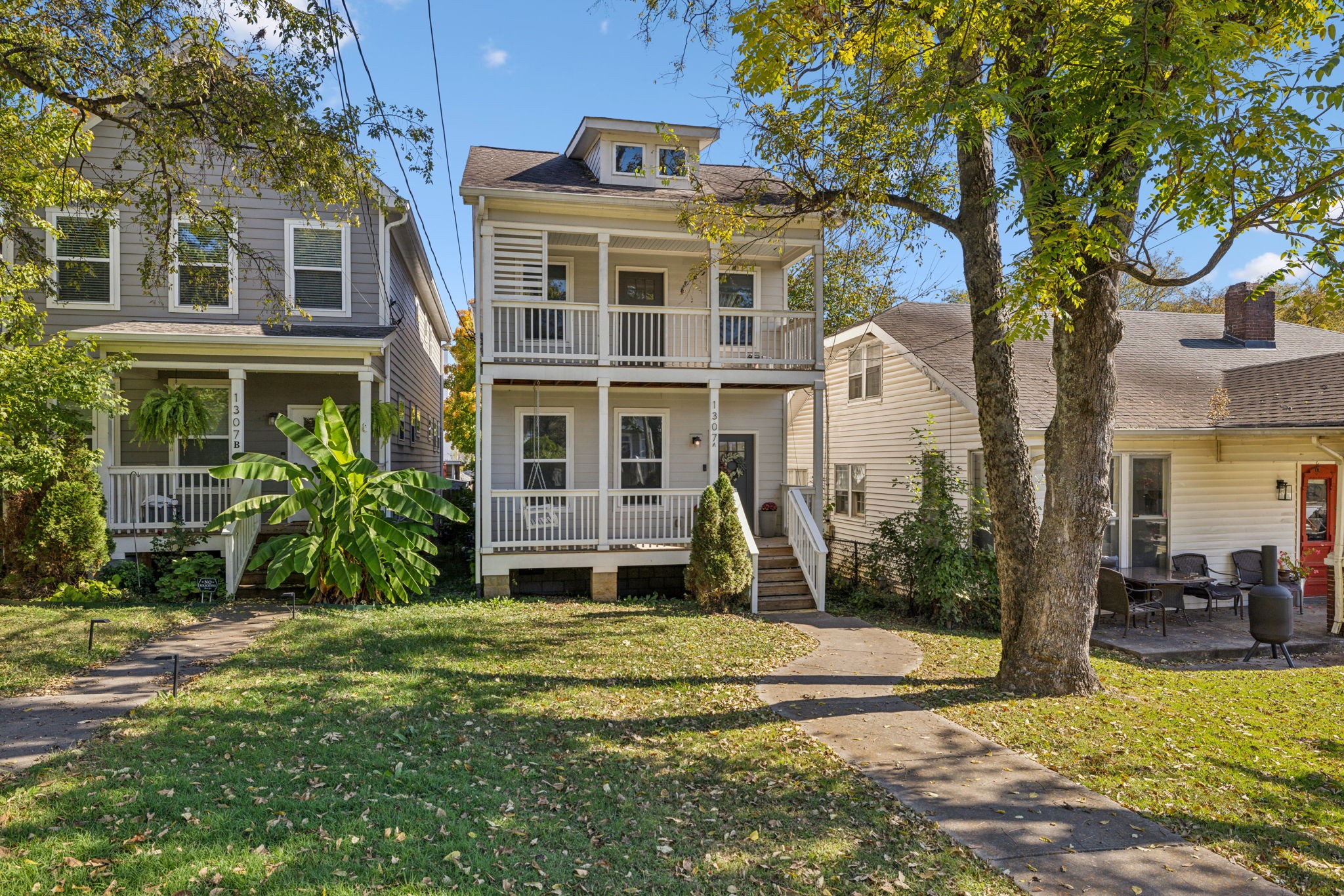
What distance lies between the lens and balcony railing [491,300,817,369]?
42.5 feet

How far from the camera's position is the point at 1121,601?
1119 centimetres

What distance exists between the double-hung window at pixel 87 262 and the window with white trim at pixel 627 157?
29.1 feet

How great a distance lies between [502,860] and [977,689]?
5.52 m

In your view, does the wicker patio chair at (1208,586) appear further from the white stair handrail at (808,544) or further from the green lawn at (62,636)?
the green lawn at (62,636)

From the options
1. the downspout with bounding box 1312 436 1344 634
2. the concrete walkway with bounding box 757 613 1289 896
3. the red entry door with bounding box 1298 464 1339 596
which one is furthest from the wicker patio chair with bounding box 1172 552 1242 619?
the concrete walkway with bounding box 757 613 1289 896

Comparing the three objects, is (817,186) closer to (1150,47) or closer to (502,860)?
(1150,47)

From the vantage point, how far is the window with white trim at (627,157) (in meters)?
14.6

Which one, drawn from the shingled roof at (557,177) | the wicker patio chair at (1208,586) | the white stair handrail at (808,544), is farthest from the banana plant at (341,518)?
the wicker patio chair at (1208,586)

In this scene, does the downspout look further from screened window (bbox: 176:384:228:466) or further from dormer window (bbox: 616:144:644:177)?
screened window (bbox: 176:384:228:466)

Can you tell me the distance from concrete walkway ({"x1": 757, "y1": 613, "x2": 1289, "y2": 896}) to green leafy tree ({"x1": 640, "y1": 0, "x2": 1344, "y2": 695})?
5.87ft

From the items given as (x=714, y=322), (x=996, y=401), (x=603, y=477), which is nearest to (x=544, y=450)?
(x=603, y=477)

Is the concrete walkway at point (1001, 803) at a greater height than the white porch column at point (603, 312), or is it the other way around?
the white porch column at point (603, 312)

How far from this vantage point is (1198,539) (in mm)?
13609

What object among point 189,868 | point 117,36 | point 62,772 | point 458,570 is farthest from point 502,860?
point 458,570
